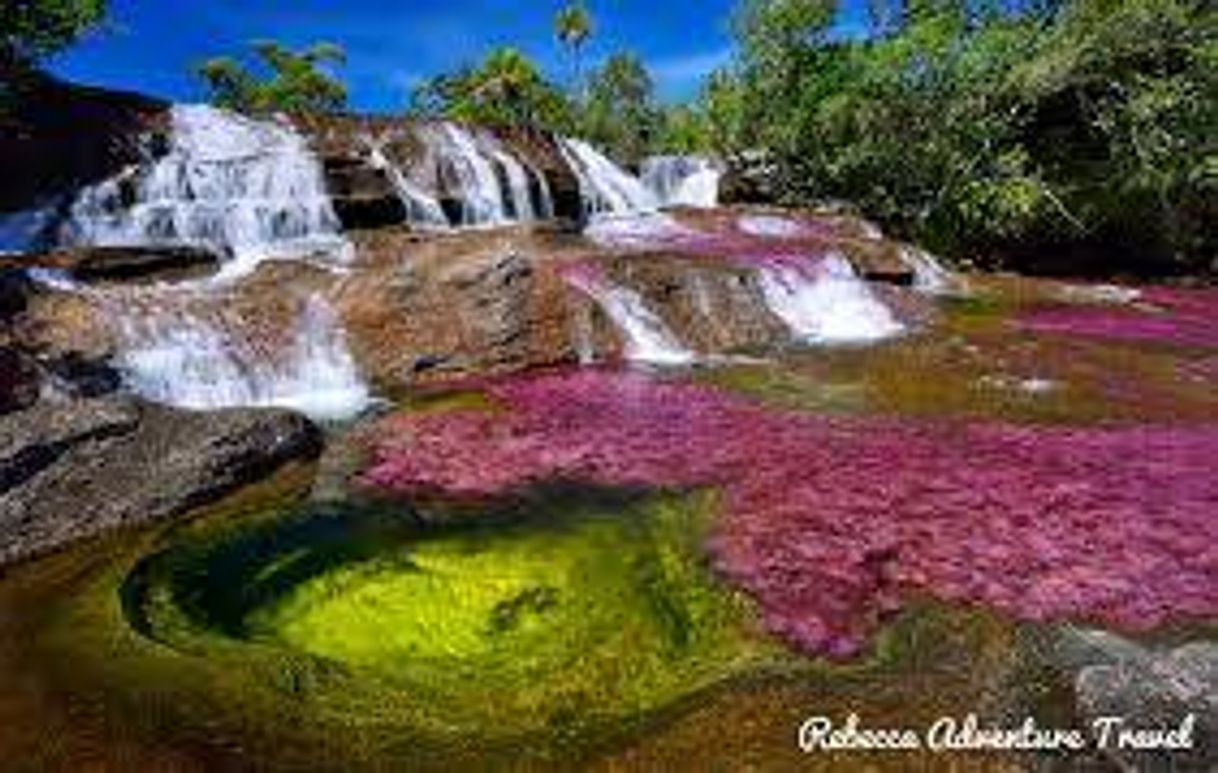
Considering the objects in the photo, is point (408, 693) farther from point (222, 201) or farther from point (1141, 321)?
point (1141, 321)

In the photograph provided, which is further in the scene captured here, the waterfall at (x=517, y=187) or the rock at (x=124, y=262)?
the waterfall at (x=517, y=187)

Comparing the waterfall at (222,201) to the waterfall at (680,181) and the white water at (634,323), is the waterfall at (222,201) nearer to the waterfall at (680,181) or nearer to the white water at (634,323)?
the white water at (634,323)

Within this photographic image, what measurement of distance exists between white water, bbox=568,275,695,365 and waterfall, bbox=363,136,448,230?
9736mm

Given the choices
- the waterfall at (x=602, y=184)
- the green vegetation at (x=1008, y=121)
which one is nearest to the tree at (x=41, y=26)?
the waterfall at (x=602, y=184)

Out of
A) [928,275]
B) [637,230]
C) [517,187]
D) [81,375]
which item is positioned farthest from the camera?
[517,187]

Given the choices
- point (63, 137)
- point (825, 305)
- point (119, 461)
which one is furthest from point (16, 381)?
point (825, 305)

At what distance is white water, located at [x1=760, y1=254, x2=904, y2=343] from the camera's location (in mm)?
30172

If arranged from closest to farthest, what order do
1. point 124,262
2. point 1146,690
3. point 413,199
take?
point 1146,690
point 124,262
point 413,199

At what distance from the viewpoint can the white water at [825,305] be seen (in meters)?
30.2

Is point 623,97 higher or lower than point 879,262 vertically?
higher

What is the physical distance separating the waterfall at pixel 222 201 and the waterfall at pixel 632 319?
5636 millimetres

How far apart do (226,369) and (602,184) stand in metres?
22.1

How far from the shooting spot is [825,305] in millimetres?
31562

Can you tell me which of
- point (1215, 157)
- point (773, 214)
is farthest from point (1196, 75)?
point (773, 214)
